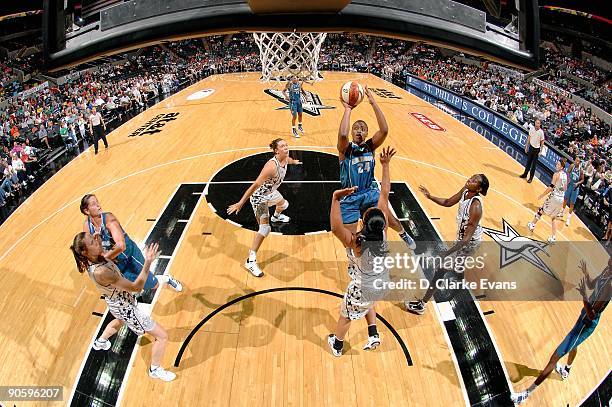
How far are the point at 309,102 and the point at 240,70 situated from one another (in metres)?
10.7

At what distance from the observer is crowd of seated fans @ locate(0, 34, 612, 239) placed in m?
12.7

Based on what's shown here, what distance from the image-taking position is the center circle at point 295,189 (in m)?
7.99

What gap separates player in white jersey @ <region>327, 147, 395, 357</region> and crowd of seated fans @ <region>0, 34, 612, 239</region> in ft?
5.48

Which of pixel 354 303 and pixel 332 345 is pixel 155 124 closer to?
pixel 332 345

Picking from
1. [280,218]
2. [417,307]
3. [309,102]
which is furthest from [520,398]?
[309,102]

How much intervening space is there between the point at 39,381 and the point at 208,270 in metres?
2.63

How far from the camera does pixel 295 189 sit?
9266 millimetres

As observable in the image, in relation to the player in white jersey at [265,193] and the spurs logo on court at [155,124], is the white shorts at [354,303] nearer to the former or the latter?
the player in white jersey at [265,193]

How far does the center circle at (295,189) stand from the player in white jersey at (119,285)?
3563 millimetres

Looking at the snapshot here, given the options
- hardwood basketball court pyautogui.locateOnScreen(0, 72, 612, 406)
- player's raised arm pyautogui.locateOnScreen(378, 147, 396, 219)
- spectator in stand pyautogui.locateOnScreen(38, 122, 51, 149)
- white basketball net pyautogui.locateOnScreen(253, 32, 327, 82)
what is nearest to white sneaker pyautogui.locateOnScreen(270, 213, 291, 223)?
hardwood basketball court pyautogui.locateOnScreen(0, 72, 612, 406)

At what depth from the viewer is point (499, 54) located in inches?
73.4

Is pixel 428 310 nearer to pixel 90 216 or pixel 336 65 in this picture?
pixel 90 216

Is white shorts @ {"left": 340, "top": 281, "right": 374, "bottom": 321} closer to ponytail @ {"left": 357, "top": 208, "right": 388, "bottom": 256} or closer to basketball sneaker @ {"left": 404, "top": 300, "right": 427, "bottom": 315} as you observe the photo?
ponytail @ {"left": 357, "top": 208, "right": 388, "bottom": 256}

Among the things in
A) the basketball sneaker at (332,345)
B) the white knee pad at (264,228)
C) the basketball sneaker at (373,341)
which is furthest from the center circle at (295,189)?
the basketball sneaker at (373,341)
